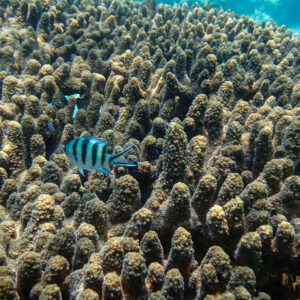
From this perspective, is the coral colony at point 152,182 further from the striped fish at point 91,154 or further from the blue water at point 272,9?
the blue water at point 272,9

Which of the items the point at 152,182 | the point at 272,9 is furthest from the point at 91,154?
the point at 272,9

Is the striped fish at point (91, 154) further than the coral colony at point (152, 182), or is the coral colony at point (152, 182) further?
the striped fish at point (91, 154)

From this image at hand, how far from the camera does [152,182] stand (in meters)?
2.97

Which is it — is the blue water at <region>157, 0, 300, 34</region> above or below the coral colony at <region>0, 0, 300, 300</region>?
above

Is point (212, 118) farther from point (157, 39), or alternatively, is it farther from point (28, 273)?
point (157, 39)

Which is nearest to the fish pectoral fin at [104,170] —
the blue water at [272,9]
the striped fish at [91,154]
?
the striped fish at [91,154]

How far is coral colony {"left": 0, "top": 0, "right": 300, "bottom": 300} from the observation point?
5.84ft

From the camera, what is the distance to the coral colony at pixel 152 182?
1780 millimetres

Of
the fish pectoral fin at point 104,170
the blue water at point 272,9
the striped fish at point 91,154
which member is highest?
the blue water at point 272,9

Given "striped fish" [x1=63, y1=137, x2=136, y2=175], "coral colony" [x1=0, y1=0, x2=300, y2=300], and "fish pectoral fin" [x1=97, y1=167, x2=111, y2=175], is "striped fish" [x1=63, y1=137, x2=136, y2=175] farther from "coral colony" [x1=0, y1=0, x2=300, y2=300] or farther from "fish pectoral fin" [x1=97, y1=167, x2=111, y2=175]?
"coral colony" [x1=0, y1=0, x2=300, y2=300]

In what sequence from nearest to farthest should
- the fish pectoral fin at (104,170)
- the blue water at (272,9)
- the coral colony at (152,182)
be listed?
1. the coral colony at (152,182)
2. the fish pectoral fin at (104,170)
3. the blue water at (272,9)

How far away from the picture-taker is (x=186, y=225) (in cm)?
221

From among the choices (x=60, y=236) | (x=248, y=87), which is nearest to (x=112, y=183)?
(x=60, y=236)

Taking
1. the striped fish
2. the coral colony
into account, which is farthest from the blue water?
the striped fish
